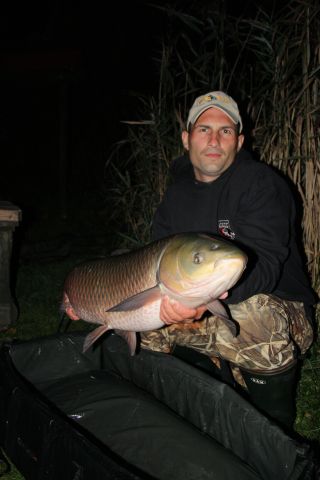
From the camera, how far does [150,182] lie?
3.76 meters

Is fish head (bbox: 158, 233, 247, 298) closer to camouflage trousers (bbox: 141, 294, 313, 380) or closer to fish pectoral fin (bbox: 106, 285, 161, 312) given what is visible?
fish pectoral fin (bbox: 106, 285, 161, 312)

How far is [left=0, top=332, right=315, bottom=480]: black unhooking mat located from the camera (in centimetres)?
156

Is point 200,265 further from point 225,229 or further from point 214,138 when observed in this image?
point 214,138

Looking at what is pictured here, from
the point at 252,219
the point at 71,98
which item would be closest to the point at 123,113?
the point at 71,98

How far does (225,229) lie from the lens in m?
2.26

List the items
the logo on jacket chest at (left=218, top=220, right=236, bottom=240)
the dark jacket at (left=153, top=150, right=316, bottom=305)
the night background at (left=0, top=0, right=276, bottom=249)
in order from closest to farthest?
the dark jacket at (left=153, top=150, right=316, bottom=305) < the logo on jacket chest at (left=218, top=220, right=236, bottom=240) < the night background at (left=0, top=0, right=276, bottom=249)

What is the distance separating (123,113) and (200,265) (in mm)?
10601

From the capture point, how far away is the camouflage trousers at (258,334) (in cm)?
199

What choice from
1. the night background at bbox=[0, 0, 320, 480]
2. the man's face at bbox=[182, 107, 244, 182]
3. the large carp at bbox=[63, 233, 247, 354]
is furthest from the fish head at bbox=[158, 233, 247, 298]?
the night background at bbox=[0, 0, 320, 480]

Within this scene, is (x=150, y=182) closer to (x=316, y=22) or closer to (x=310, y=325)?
(x=316, y=22)

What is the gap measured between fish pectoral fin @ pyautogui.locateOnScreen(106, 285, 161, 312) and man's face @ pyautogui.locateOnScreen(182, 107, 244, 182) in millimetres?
851

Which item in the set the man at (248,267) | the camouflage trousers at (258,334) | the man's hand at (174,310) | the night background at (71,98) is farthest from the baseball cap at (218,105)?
the night background at (71,98)

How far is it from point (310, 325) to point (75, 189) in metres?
8.12

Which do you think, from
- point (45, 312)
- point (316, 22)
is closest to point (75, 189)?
point (45, 312)
